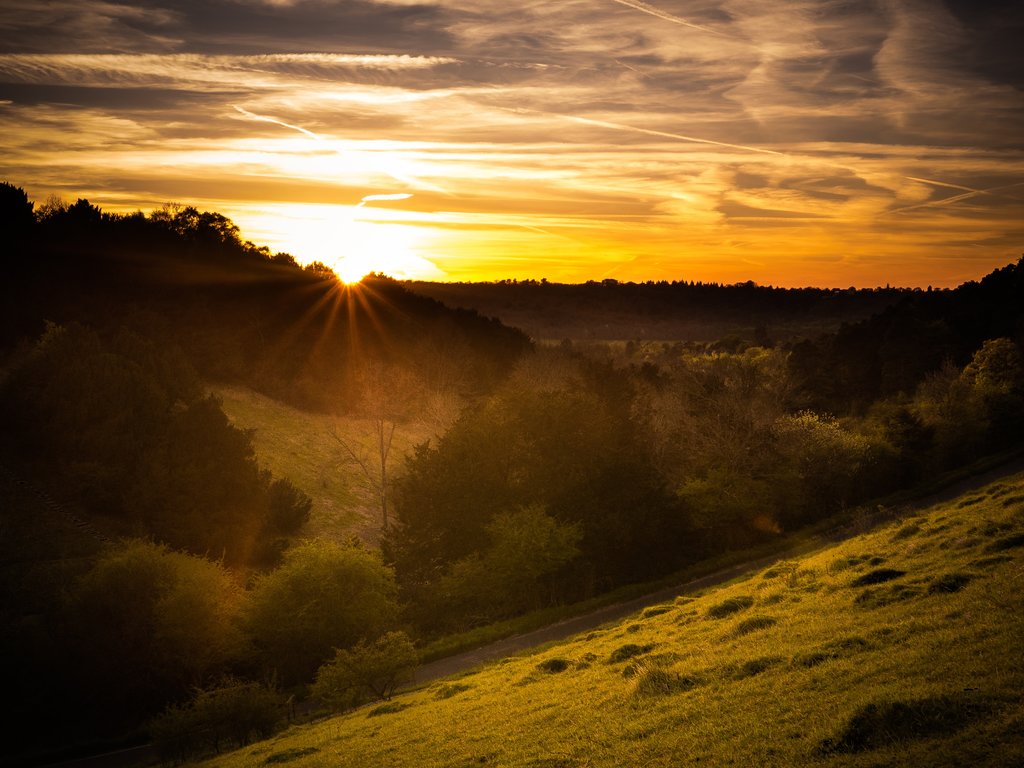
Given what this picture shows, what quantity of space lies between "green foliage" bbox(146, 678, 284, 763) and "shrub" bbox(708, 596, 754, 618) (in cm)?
1720

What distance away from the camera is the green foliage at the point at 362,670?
1163 inches

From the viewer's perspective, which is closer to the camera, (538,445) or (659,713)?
(659,713)

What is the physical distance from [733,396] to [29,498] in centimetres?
5418

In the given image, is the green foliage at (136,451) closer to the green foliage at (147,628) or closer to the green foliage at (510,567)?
the green foliage at (147,628)

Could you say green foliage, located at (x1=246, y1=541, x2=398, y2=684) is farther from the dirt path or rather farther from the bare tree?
the bare tree

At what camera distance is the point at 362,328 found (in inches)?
4092

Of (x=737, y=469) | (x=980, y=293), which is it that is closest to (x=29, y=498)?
(x=737, y=469)

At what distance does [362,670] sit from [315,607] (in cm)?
732

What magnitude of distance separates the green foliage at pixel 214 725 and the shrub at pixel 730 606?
17.2 m

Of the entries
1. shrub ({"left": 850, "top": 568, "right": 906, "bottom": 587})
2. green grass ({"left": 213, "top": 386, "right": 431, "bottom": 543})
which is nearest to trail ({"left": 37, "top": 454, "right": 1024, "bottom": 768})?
shrub ({"left": 850, "top": 568, "right": 906, "bottom": 587})

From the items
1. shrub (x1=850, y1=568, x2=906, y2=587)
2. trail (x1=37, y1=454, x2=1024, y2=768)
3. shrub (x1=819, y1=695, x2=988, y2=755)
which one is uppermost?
shrub (x1=819, y1=695, x2=988, y2=755)

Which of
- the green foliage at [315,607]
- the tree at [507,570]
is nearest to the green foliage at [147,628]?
the green foliage at [315,607]

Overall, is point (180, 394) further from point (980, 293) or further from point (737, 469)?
point (980, 293)

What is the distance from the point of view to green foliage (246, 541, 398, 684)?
3600cm
